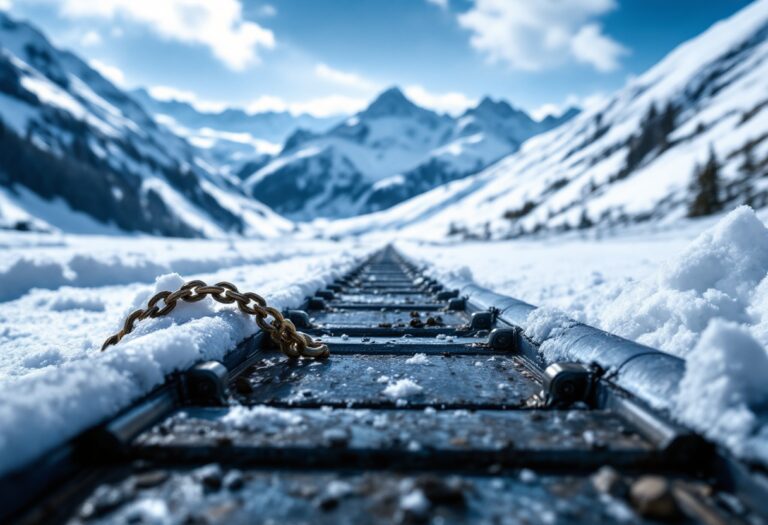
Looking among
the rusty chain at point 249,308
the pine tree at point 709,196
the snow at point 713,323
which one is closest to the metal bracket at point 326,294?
the rusty chain at point 249,308

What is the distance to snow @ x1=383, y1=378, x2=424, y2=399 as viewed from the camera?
7.01 ft

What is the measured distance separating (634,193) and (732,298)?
2694 inches

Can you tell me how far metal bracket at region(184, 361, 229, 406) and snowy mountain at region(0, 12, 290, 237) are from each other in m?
65.6

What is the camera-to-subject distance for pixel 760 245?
3.23 metres

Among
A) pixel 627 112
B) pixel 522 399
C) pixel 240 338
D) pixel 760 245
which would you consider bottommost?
pixel 522 399

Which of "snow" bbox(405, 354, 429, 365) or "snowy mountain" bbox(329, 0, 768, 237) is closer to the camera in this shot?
"snow" bbox(405, 354, 429, 365)

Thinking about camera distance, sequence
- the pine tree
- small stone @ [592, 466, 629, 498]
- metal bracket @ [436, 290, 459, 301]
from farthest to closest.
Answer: the pine tree < metal bracket @ [436, 290, 459, 301] < small stone @ [592, 466, 629, 498]

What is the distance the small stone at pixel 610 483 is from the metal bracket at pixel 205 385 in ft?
4.68

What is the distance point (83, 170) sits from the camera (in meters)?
86.4

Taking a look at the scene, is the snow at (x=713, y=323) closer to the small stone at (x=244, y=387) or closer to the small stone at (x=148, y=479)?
the small stone at (x=244, y=387)

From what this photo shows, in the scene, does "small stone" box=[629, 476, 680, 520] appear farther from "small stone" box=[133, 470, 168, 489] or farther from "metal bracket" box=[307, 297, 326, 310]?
"metal bracket" box=[307, 297, 326, 310]

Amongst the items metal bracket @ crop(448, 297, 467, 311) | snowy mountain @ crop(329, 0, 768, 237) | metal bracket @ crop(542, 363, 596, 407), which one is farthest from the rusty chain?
snowy mountain @ crop(329, 0, 768, 237)

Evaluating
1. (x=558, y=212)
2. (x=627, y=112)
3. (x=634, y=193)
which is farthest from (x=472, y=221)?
(x=627, y=112)

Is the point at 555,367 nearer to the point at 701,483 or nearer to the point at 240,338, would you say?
the point at 701,483
